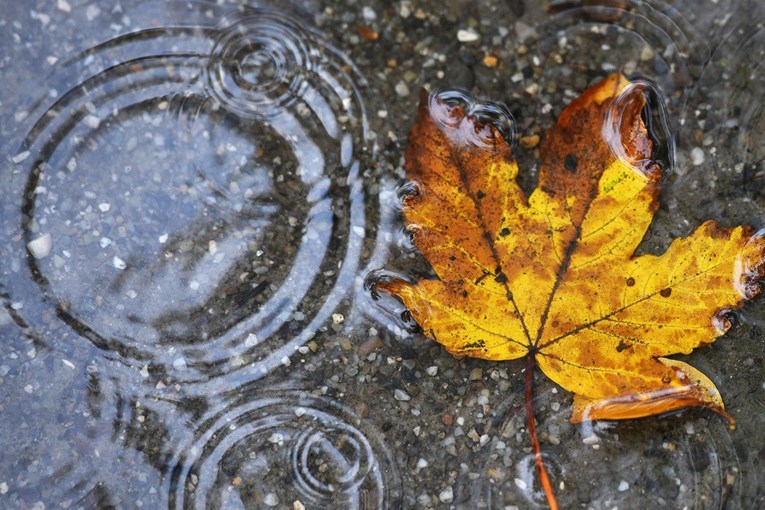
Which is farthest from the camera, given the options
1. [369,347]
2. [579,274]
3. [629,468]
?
[369,347]

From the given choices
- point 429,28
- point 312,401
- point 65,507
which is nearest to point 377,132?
point 429,28

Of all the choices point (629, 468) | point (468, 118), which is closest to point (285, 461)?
point (629, 468)

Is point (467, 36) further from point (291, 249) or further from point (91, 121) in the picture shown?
point (91, 121)

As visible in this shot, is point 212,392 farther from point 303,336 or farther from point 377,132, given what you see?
point 377,132

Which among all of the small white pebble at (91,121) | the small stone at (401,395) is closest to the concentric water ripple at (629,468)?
the small stone at (401,395)

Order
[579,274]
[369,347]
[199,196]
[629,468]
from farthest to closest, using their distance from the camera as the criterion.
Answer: [199,196] → [369,347] → [629,468] → [579,274]

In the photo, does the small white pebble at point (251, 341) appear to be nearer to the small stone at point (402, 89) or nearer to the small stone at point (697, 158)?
the small stone at point (402, 89)
